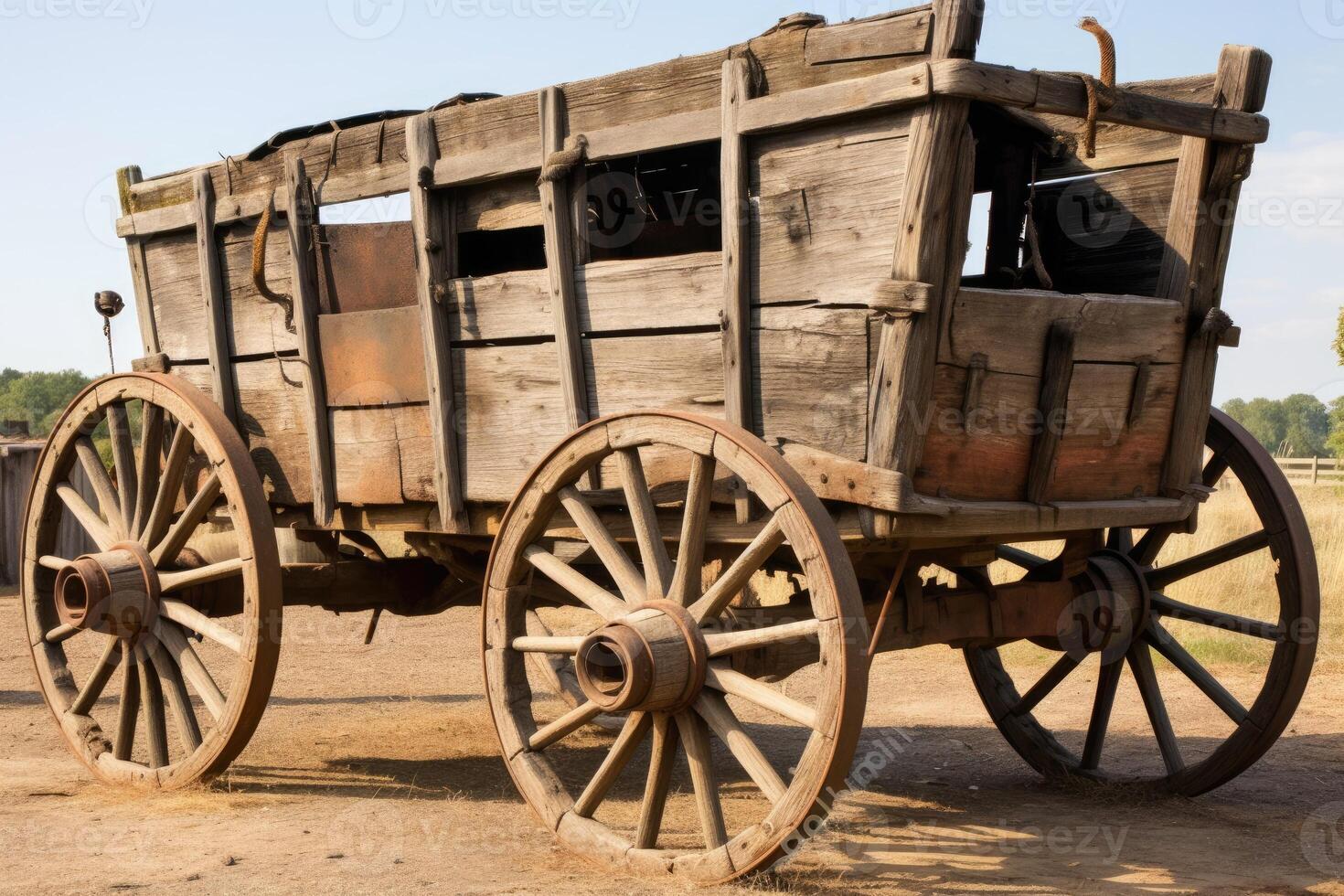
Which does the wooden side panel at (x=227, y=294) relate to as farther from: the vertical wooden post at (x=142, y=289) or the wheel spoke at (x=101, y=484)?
the wheel spoke at (x=101, y=484)

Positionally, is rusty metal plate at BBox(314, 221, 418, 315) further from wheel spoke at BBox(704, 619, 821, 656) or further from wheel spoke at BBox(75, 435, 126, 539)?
wheel spoke at BBox(704, 619, 821, 656)

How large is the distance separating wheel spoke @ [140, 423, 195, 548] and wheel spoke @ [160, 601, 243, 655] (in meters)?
0.28

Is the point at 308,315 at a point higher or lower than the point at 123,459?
higher

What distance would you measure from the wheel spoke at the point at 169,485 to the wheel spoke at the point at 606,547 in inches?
67.2

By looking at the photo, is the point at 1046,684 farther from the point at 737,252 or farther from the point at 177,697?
the point at 177,697

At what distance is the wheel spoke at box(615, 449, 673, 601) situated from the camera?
149 inches

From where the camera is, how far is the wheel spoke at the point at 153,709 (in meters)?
4.92

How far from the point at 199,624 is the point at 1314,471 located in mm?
23769

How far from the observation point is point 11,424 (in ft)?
60.1

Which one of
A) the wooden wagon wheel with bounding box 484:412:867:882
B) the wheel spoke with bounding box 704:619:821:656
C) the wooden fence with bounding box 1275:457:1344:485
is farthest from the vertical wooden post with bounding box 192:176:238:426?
the wooden fence with bounding box 1275:457:1344:485

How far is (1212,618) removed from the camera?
475 cm

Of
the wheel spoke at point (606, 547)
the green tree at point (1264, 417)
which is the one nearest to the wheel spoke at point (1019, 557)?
the wheel spoke at point (606, 547)

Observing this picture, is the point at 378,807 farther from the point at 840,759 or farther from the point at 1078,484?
the point at 1078,484

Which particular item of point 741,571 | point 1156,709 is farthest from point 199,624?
→ point 1156,709
